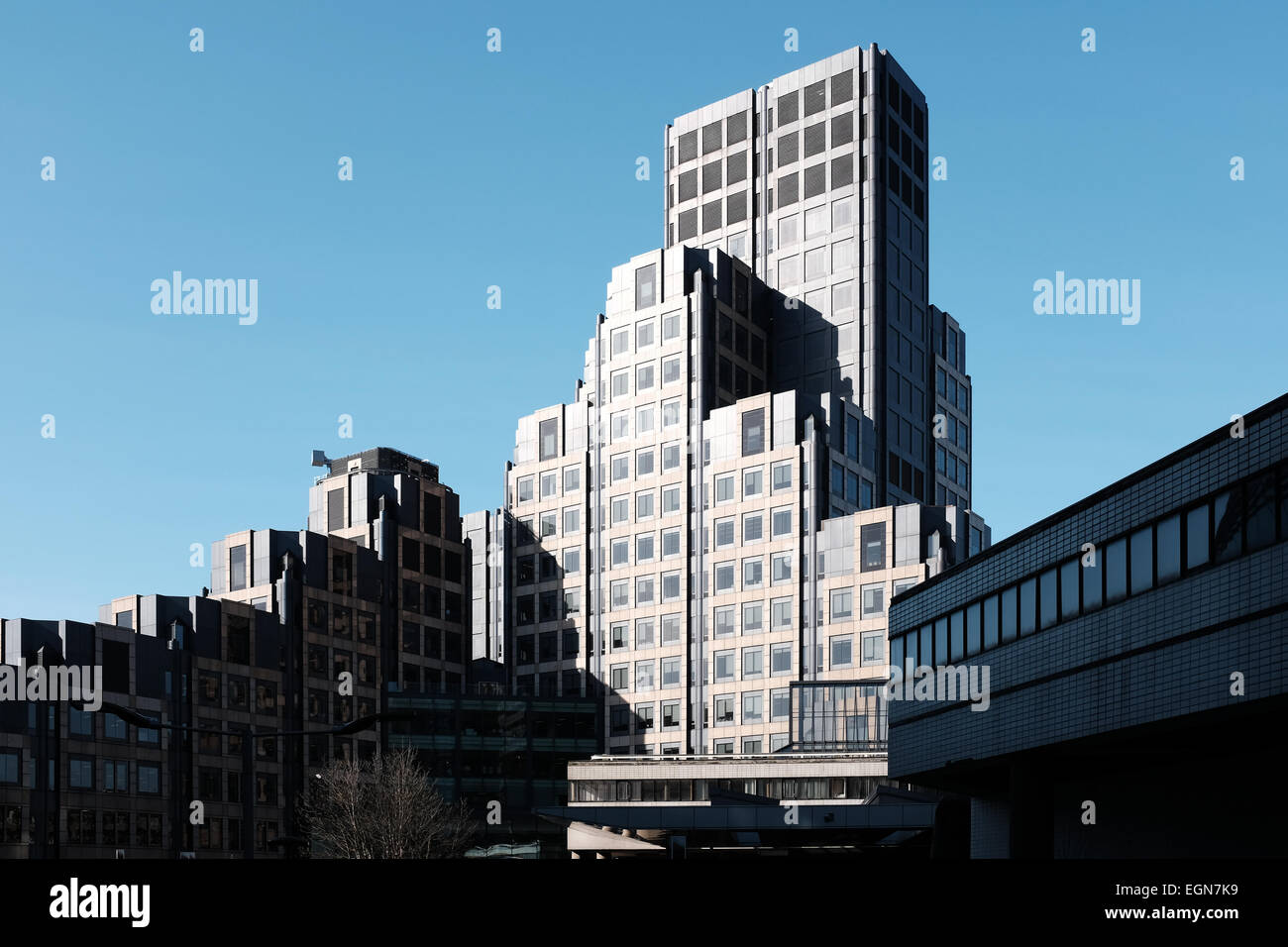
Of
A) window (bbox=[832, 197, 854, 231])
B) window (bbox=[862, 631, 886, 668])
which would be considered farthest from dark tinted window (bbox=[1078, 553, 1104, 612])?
window (bbox=[832, 197, 854, 231])

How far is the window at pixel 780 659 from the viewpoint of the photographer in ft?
417

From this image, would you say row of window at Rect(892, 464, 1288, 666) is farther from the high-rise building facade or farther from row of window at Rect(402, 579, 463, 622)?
row of window at Rect(402, 579, 463, 622)

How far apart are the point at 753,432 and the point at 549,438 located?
2347 cm

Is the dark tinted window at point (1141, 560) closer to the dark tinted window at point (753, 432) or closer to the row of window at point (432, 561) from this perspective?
the dark tinted window at point (753, 432)

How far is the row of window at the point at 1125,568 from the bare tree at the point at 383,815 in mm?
52038

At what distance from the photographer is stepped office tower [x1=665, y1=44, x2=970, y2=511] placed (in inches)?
5753

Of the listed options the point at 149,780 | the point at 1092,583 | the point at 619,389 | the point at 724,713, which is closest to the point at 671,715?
the point at 724,713

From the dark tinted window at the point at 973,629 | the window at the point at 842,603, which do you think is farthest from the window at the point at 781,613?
the dark tinted window at the point at 973,629

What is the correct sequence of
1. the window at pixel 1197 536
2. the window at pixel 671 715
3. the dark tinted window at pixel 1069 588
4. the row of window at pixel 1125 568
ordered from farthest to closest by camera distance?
the window at pixel 671 715 → the dark tinted window at pixel 1069 588 → the window at pixel 1197 536 → the row of window at pixel 1125 568

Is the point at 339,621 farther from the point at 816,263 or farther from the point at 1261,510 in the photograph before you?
the point at 1261,510

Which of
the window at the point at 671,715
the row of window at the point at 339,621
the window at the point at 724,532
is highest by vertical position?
the window at the point at 724,532

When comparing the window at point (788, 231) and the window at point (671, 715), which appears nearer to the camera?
the window at point (671, 715)
